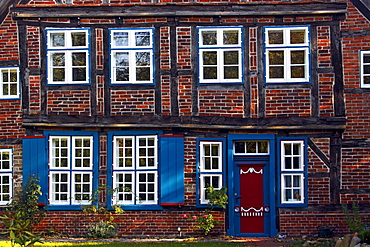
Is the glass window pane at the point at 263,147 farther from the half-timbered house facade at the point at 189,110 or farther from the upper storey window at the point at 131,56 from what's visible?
the upper storey window at the point at 131,56

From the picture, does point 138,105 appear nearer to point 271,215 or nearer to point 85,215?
point 85,215

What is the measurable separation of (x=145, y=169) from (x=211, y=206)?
6.21ft

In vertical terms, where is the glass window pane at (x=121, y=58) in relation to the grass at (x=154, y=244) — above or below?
above

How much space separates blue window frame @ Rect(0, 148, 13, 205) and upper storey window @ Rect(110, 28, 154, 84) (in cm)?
331

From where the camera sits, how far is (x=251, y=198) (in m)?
13.6

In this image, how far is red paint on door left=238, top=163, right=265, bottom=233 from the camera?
13570mm

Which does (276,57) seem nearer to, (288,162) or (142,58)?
(288,162)

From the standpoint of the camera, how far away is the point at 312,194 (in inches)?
523

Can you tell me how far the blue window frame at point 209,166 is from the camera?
13477 millimetres

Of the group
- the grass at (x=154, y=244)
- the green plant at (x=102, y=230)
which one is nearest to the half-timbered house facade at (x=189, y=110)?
the green plant at (x=102, y=230)

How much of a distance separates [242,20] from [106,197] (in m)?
5.60

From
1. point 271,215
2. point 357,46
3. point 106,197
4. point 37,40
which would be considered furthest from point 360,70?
point 37,40

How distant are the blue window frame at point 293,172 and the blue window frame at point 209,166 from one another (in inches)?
57.7

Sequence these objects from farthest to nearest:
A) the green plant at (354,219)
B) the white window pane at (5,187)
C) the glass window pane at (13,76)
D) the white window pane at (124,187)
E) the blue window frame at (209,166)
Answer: the glass window pane at (13,76) < the white window pane at (5,187) < the white window pane at (124,187) < the blue window frame at (209,166) < the green plant at (354,219)
